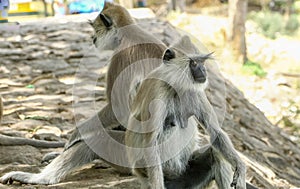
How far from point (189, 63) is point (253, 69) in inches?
472

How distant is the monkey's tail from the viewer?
425 centimetres

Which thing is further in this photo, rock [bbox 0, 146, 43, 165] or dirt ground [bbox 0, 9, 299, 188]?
rock [bbox 0, 146, 43, 165]

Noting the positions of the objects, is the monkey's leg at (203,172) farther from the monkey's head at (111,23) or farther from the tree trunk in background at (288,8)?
the tree trunk in background at (288,8)

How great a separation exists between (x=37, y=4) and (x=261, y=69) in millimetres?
5683

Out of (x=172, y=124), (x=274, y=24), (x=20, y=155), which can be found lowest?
(x=274, y=24)

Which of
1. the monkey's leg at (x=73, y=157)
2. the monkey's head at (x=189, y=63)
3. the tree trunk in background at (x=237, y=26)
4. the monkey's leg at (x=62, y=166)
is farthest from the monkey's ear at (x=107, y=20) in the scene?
the tree trunk in background at (x=237, y=26)

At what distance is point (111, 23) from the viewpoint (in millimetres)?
4680

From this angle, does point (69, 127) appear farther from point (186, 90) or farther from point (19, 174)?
point (186, 90)

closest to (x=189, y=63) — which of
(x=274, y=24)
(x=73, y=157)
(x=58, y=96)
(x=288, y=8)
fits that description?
(x=73, y=157)

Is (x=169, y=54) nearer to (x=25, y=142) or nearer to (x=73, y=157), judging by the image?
(x=73, y=157)

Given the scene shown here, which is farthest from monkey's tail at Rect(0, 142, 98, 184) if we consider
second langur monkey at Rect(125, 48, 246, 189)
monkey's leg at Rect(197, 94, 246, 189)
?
monkey's leg at Rect(197, 94, 246, 189)

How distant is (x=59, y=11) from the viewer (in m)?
14.6

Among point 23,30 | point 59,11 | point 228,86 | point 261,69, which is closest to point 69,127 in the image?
point 228,86

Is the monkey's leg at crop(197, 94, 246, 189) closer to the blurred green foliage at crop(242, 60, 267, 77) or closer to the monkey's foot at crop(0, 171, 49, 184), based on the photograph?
the monkey's foot at crop(0, 171, 49, 184)
